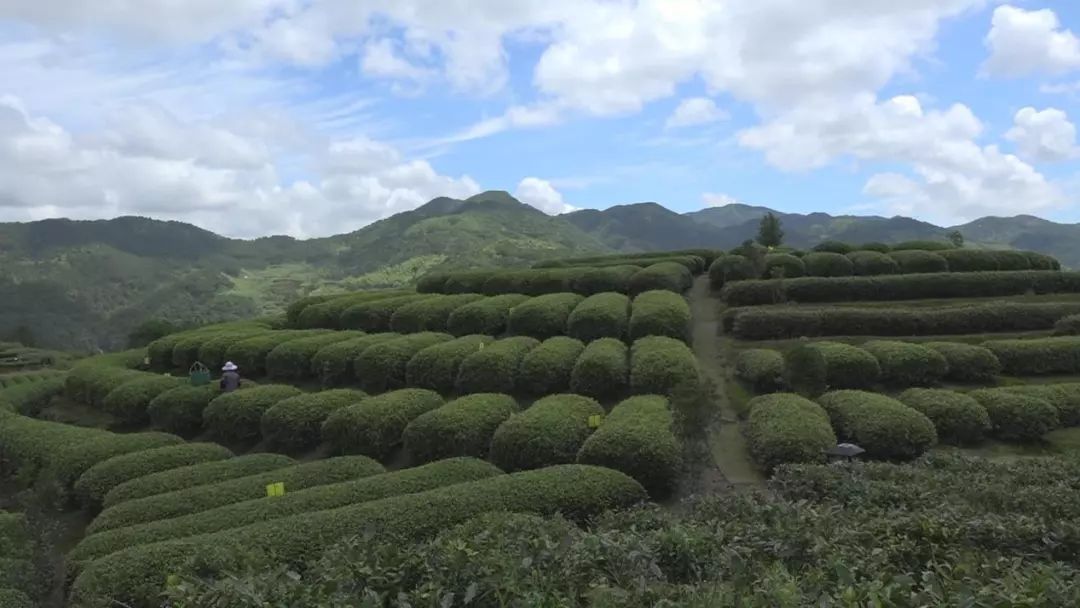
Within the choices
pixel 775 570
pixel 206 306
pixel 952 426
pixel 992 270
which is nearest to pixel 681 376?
pixel 952 426

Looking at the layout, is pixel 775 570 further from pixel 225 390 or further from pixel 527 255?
pixel 527 255

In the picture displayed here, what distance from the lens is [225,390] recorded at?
20812 millimetres

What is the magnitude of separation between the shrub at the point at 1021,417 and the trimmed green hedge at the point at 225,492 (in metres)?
13.7

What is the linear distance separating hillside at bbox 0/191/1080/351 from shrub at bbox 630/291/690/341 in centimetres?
7684

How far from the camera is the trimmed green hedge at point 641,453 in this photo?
1319cm

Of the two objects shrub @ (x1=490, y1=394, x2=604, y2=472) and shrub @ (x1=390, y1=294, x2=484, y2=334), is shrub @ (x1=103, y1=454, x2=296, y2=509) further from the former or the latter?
shrub @ (x1=390, y1=294, x2=484, y2=334)

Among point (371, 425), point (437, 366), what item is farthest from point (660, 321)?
point (371, 425)

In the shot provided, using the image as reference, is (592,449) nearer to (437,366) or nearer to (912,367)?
(437,366)

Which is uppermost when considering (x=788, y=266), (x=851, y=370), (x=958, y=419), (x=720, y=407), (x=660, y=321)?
(x=788, y=266)

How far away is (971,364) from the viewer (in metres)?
19.6

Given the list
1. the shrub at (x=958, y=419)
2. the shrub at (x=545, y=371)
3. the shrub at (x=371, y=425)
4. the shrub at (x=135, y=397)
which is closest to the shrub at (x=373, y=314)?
the shrub at (x=135, y=397)

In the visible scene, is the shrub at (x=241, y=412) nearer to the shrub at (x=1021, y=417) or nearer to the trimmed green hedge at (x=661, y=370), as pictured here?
the trimmed green hedge at (x=661, y=370)

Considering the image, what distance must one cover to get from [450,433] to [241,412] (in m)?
6.70

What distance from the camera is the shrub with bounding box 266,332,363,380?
78.0 ft
